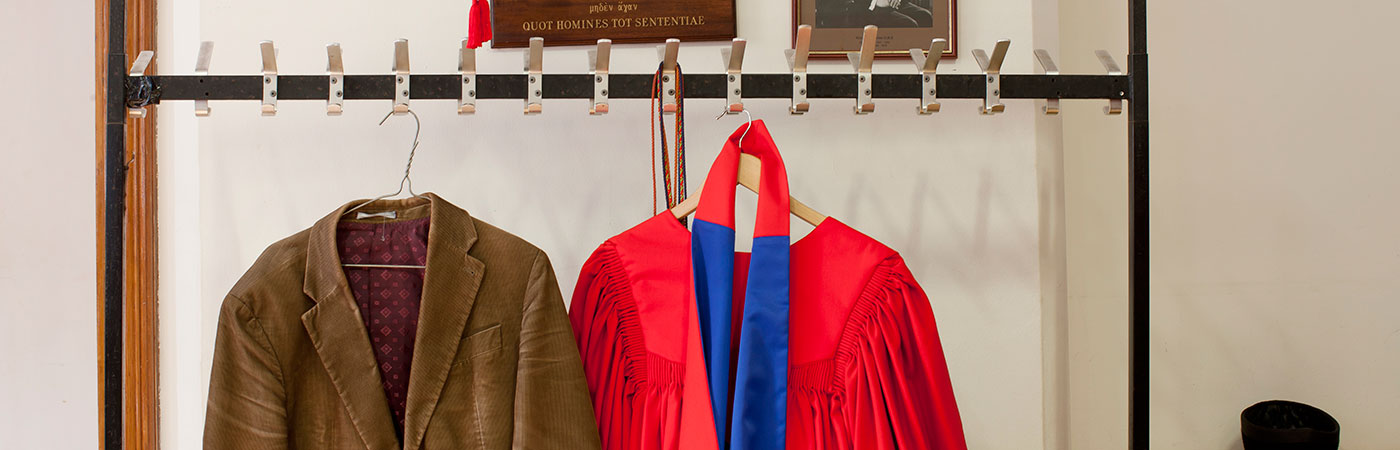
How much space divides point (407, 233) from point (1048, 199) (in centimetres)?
111

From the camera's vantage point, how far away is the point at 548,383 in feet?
3.78

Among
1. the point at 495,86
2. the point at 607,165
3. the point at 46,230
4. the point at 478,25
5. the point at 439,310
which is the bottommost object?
the point at 439,310

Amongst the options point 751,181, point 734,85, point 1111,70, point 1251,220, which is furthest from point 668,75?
point 1251,220

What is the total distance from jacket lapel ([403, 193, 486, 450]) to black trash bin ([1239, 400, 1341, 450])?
1.37 m

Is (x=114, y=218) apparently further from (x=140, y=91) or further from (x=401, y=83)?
(x=401, y=83)

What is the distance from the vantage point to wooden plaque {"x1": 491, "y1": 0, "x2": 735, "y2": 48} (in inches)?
58.6

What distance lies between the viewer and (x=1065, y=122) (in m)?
1.63

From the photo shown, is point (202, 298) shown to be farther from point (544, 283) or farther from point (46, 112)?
point (544, 283)

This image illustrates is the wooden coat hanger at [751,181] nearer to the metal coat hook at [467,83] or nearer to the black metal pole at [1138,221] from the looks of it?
the metal coat hook at [467,83]

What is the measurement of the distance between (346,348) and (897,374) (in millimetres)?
775

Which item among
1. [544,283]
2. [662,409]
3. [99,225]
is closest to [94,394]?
[99,225]

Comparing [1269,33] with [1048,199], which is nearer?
[1048,199]

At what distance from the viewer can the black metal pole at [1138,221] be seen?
1.27 meters

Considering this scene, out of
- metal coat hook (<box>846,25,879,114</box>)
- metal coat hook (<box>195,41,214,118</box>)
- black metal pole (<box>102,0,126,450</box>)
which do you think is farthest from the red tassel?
metal coat hook (<box>846,25,879,114</box>)
